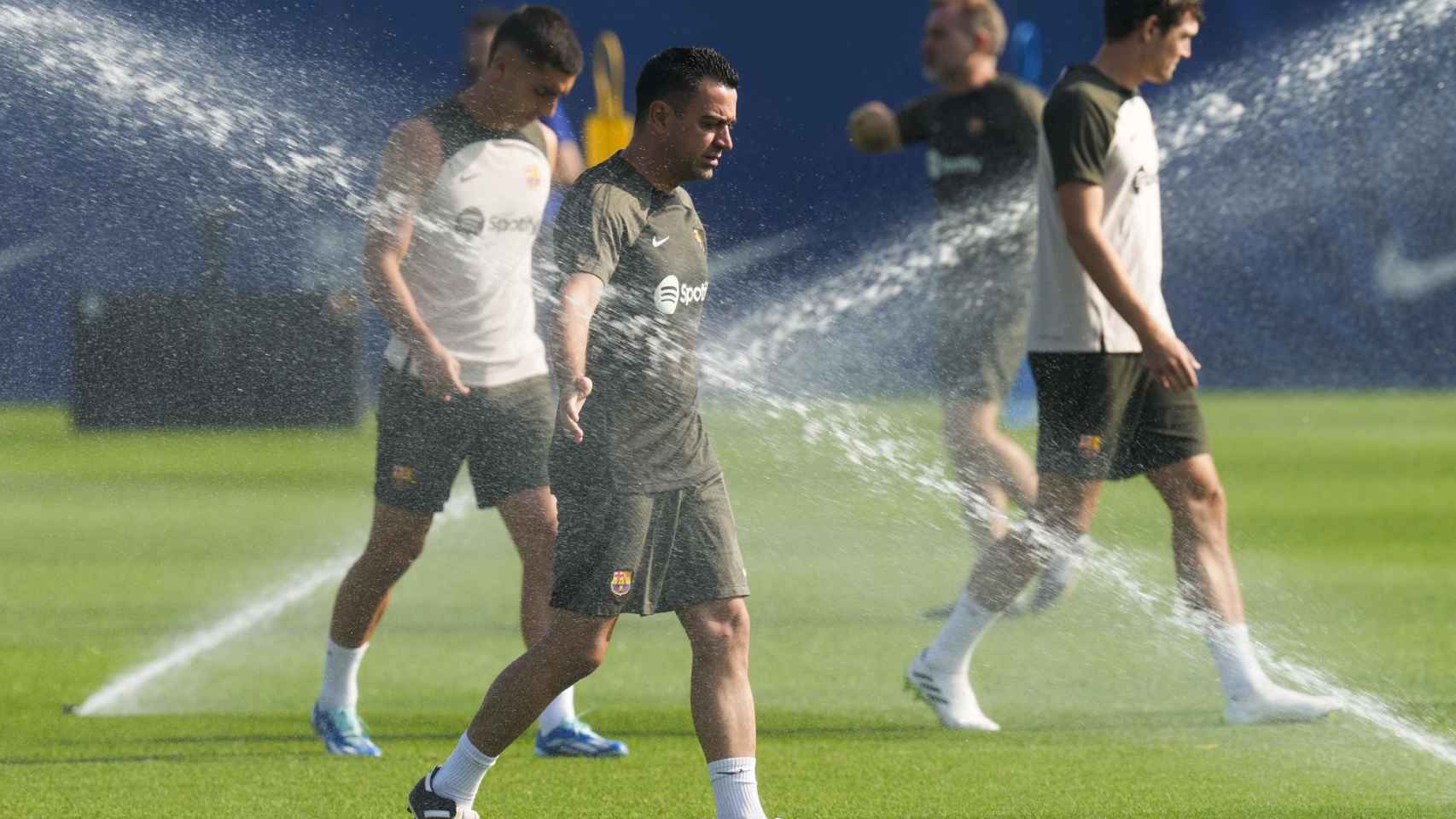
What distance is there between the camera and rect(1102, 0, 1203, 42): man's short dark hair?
17.4 ft

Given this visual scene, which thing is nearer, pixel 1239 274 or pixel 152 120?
pixel 152 120

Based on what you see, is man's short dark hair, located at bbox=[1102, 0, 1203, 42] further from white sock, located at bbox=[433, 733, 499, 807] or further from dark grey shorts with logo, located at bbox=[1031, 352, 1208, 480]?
white sock, located at bbox=[433, 733, 499, 807]

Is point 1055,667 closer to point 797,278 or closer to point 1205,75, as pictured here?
point 797,278

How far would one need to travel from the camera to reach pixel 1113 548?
877 cm

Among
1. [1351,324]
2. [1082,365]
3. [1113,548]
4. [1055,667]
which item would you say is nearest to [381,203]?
[1082,365]

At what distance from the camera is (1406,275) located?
17.9m

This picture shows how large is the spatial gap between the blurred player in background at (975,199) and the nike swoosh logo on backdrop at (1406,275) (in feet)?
33.1

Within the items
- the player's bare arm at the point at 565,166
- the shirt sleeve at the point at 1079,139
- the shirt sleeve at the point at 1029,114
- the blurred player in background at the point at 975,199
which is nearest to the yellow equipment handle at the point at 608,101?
the blurred player in background at the point at 975,199

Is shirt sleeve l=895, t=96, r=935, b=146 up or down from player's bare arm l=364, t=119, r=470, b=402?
up

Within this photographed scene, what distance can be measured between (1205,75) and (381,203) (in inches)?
501

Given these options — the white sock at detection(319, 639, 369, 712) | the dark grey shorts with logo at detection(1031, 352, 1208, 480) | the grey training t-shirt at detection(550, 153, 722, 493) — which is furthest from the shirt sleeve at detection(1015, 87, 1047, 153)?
the grey training t-shirt at detection(550, 153, 722, 493)

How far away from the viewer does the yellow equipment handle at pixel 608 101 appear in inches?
582

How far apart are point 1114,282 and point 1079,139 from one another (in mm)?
353

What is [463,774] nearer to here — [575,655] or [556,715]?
[575,655]
